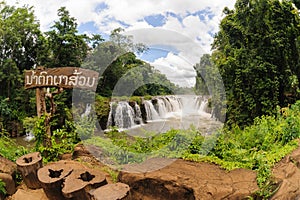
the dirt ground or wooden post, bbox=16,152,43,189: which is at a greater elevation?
the dirt ground

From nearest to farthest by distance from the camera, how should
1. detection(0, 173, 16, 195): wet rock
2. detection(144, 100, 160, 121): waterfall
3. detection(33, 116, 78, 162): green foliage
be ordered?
detection(0, 173, 16, 195): wet rock < detection(33, 116, 78, 162): green foliage < detection(144, 100, 160, 121): waterfall

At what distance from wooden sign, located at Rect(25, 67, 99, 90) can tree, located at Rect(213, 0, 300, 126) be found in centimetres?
817

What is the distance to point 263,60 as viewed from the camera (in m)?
11.9

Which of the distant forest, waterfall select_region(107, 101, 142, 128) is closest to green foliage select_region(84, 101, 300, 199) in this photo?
waterfall select_region(107, 101, 142, 128)

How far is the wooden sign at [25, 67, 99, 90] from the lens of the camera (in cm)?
552

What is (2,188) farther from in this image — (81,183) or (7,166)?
(81,183)

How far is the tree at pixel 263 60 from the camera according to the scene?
11695mm

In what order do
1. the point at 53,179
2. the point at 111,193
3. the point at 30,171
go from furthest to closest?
the point at 30,171 < the point at 53,179 < the point at 111,193

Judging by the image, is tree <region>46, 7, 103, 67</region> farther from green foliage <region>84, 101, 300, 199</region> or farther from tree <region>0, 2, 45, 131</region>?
green foliage <region>84, 101, 300, 199</region>

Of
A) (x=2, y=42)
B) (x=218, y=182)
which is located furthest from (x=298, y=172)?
(x=2, y=42)

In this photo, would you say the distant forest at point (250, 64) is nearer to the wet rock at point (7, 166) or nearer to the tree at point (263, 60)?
the tree at point (263, 60)

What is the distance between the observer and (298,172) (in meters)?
4.02

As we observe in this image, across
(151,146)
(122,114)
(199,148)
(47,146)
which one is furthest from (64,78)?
(122,114)

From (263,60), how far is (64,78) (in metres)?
8.81
